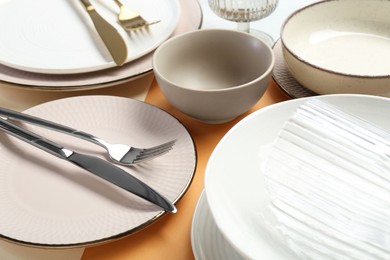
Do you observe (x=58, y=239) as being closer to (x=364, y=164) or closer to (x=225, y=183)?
(x=225, y=183)

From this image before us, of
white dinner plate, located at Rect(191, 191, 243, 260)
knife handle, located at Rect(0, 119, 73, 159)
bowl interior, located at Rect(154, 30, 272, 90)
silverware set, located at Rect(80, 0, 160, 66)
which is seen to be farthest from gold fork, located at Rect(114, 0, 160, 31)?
white dinner plate, located at Rect(191, 191, 243, 260)

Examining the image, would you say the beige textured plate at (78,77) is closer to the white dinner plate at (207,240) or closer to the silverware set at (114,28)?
the silverware set at (114,28)

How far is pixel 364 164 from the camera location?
0.41 m

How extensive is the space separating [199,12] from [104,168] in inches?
12.6

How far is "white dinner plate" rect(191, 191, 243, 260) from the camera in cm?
39

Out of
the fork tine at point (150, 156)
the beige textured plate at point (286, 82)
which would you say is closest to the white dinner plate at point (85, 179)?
the fork tine at point (150, 156)

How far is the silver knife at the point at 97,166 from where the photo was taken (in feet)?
1.39

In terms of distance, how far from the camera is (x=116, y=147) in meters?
0.50

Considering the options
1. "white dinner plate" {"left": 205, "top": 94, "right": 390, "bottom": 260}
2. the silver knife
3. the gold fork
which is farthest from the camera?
the gold fork

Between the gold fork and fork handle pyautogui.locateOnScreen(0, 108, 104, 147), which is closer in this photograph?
fork handle pyautogui.locateOnScreen(0, 108, 104, 147)

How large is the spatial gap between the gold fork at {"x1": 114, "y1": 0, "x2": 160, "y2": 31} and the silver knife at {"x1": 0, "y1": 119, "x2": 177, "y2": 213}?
0.22 m

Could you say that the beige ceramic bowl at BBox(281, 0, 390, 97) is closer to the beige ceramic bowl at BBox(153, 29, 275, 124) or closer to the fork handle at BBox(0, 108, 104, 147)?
the beige ceramic bowl at BBox(153, 29, 275, 124)

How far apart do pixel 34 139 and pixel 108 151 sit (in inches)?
3.0

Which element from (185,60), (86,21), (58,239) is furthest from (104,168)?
(86,21)
